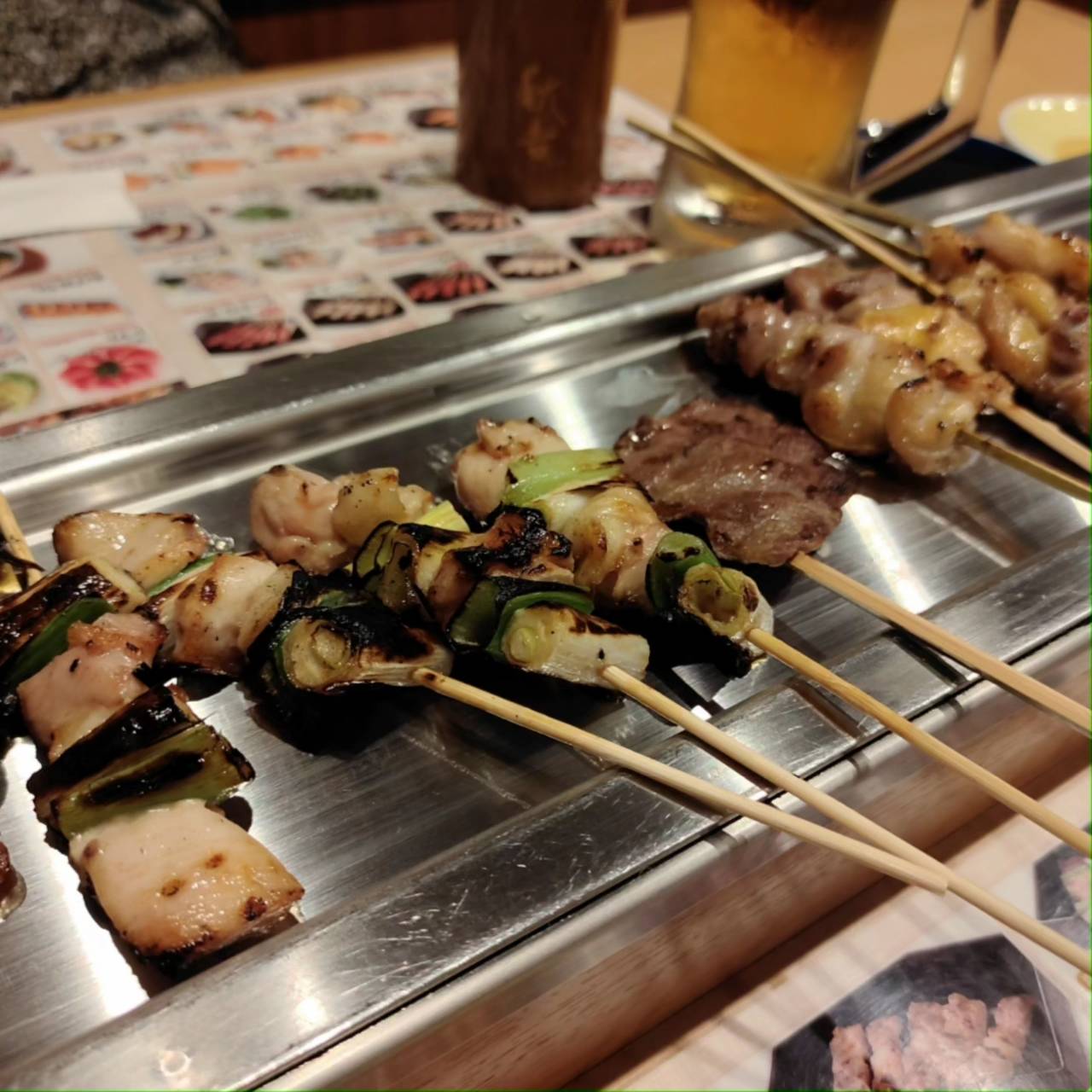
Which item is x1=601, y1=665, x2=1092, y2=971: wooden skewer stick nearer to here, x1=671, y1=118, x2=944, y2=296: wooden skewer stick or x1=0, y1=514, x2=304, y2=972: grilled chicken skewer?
x1=0, y1=514, x2=304, y2=972: grilled chicken skewer

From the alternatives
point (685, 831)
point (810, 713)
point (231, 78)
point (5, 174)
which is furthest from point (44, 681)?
point (231, 78)

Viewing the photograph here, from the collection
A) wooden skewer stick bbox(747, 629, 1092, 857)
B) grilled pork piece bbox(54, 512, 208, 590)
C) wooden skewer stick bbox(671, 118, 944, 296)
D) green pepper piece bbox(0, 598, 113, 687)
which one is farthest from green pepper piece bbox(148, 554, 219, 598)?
wooden skewer stick bbox(671, 118, 944, 296)

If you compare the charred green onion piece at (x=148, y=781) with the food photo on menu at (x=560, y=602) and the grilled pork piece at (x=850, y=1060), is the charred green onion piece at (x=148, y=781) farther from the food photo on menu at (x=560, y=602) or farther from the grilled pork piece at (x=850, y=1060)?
the grilled pork piece at (x=850, y=1060)

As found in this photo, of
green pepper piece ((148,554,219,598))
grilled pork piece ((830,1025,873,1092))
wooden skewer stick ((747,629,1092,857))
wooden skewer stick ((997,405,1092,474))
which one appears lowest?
grilled pork piece ((830,1025,873,1092))

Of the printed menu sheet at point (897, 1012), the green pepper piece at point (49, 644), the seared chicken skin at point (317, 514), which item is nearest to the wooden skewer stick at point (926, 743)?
the printed menu sheet at point (897, 1012)

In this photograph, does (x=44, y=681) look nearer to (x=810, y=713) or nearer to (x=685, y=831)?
(x=685, y=831)
